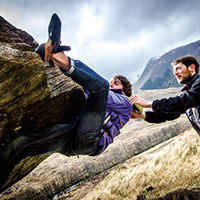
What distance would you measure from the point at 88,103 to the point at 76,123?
35cm

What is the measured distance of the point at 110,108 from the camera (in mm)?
2441

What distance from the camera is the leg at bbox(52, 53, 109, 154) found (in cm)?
174

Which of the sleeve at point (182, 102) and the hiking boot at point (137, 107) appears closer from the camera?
the sleeve at point (182, 102)

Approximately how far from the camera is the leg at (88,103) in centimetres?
174

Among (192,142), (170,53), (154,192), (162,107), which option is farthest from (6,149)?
(170,53)

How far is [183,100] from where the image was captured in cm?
Result: 262

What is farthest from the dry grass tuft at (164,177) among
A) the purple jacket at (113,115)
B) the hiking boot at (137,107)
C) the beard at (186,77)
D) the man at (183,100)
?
the purple jacket at (113,115)

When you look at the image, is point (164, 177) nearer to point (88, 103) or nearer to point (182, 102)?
point (182, 102)

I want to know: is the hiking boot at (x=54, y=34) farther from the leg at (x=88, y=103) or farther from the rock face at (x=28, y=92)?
the rock face at (x=28, y=92)

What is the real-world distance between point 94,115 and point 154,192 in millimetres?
3278

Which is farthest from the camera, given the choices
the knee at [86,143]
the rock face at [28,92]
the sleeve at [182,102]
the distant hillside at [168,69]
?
the distant hillside at [168,69]

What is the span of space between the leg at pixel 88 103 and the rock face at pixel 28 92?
39 centimetres

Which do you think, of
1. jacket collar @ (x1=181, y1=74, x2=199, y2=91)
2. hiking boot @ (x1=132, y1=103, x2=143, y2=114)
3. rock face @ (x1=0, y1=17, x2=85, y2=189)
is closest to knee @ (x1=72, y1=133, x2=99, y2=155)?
rock face @ (x1=0, y1=17, x2=85, y2=189)

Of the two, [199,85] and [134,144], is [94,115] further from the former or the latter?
[134,144]
